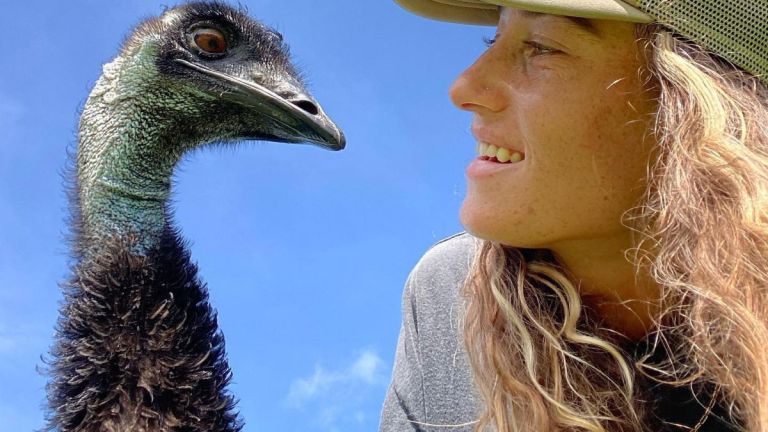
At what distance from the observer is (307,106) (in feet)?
12.0

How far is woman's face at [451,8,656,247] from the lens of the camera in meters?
1.90

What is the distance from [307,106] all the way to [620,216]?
1892mm

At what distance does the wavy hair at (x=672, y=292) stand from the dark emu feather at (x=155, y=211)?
4.51ft

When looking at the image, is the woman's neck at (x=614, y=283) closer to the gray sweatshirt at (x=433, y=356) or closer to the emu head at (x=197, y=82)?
the gray sweatshirt at (x=433, y=356)

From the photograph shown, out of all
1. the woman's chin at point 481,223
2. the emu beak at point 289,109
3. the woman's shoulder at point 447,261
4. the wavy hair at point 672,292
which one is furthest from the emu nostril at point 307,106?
the woman's chin at point 481,223

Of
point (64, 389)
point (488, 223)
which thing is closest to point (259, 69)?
point (64, 389)

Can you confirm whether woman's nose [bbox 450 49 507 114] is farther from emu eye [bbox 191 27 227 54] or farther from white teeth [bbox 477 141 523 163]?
emu eye [bbox 191 27 227 54]

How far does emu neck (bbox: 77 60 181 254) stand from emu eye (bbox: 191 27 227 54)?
0.31 m

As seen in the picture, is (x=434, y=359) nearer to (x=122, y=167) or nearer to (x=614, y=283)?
(x=614, y=283)

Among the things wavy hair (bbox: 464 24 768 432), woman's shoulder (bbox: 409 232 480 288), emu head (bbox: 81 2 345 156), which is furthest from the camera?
emu head (bbox: 81 2 345 156)

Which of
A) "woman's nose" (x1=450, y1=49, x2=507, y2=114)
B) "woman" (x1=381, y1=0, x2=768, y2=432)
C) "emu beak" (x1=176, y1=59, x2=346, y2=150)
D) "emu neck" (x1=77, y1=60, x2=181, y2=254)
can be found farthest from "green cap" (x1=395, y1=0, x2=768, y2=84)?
"emu neck" (x1=77, y1=60, x2=181, y2=254)

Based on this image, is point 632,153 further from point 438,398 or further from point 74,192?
point 74,192

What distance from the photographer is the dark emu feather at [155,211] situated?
10.4 ft

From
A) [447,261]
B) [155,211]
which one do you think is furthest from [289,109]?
[447,261]
